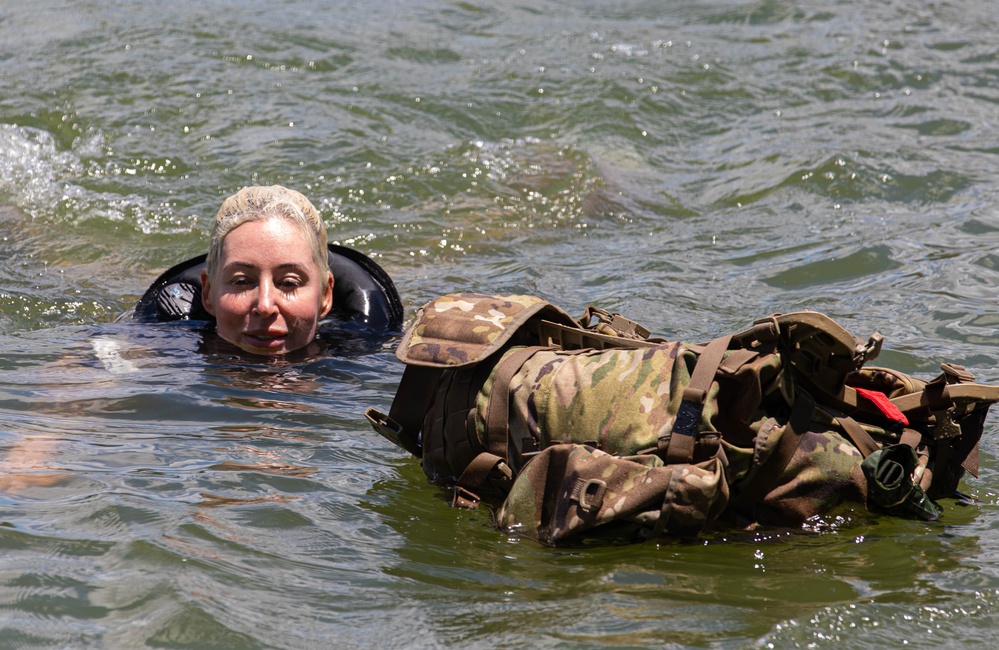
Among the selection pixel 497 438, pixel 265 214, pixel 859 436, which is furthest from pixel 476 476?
pixel 265 214

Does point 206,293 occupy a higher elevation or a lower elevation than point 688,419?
lower

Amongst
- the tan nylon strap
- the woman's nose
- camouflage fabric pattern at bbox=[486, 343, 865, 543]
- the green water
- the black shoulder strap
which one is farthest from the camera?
the black shoulder strap

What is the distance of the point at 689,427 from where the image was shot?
264 centimetres

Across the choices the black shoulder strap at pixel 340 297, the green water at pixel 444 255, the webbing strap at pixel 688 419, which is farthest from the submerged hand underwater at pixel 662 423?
the black shoulder strap at pixel 340 297

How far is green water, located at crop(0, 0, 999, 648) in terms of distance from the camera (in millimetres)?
2512

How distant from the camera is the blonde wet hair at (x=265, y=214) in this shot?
4406 mm

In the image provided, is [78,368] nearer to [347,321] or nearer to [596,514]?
[347,321]

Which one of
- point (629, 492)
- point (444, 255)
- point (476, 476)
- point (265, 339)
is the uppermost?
point (629, 492)

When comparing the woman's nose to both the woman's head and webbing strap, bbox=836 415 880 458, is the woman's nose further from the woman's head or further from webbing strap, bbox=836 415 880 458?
→ webbing strap, bbox=836 415 880 458

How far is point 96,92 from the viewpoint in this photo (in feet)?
27.9

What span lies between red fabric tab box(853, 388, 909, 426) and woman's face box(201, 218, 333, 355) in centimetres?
225

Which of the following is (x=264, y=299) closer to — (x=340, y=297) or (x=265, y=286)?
(x=265, y=286)

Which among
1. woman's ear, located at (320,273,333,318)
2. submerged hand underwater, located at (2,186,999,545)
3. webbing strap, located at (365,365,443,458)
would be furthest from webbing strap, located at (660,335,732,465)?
woman's ear, located at (320,273,333,318)

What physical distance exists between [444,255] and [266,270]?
2.27m
